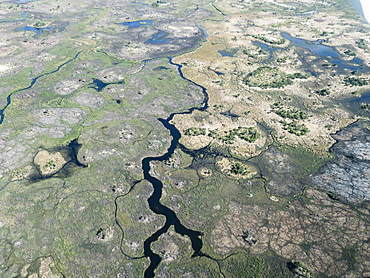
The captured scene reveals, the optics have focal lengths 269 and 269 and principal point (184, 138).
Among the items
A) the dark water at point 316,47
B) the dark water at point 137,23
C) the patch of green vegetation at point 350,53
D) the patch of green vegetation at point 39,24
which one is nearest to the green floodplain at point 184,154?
the patch of green vegetation at point 350,53

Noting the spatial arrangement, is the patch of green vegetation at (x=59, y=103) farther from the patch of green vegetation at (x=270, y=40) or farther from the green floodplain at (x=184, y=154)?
the patch of green vegetation at (x=270, y=40)

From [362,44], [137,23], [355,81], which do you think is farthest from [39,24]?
[362,44]

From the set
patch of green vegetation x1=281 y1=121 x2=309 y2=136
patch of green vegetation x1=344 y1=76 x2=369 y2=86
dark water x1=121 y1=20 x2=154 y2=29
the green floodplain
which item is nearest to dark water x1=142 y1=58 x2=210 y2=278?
the green floodplain

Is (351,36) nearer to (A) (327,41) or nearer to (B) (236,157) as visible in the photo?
(A) (327,41)

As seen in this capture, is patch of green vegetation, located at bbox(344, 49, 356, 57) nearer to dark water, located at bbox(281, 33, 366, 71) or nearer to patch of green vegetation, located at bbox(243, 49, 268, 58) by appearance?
dark water, located at bbox(281, 33, 366, 71)

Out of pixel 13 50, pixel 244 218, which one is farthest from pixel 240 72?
pixel 13 50
